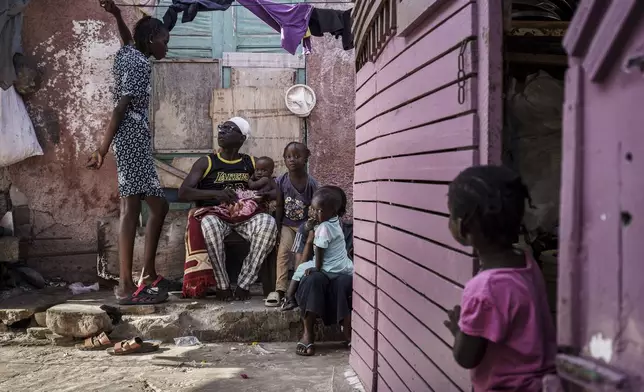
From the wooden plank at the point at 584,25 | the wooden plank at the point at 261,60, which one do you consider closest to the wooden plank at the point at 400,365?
the wooden plank at the point at 584,25

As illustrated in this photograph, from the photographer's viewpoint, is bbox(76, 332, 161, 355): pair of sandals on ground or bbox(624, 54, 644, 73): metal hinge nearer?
bbox(624, 54, 644, 73): metal hinge

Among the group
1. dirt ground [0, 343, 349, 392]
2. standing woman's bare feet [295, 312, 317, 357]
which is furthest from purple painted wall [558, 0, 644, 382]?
standing woman's bare feet [295, 312, 317, 357]

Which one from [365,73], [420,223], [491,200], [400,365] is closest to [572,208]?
[491,200]

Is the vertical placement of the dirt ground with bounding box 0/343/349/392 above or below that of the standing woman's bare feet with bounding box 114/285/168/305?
below

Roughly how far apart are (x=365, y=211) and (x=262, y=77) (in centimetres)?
399

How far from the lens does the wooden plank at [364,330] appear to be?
3.69m

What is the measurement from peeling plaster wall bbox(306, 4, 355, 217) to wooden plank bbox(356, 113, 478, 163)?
3.95 meters

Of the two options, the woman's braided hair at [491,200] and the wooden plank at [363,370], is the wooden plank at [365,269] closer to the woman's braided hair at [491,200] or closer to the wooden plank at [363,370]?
the wooden plank at [363,370]

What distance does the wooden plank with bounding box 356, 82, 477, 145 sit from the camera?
2242 millimetres

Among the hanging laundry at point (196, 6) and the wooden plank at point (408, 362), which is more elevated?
the hanging laundry at point (196, 6)

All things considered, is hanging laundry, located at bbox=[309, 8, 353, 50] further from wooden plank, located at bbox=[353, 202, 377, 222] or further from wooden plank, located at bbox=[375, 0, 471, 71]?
wooden plank, located at bbox=[375, 0, 471, 71]

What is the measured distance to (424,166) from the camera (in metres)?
2.66

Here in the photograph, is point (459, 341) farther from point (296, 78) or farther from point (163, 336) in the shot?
point (296, 78)

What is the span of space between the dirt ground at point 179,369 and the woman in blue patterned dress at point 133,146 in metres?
0.77
